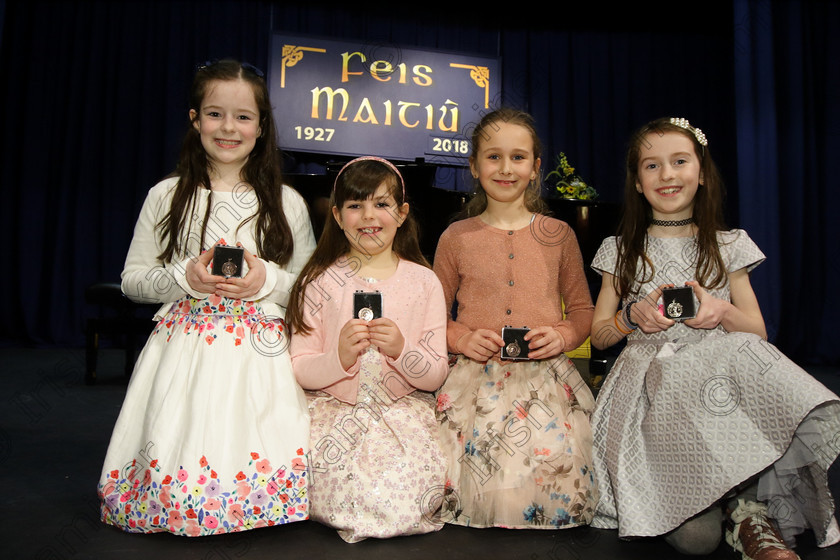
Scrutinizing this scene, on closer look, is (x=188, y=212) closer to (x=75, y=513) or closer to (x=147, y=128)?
(x=75, y=513)

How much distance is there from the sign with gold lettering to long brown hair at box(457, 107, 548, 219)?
13.8 ft

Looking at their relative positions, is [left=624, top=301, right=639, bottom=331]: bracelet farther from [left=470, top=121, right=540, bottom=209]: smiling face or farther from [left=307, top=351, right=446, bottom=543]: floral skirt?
[left=307, top=351, right=446, bottom=543]: floral skirt

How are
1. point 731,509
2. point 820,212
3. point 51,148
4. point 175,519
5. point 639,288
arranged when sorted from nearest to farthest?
point 175,519, point 731,509, point 639,288, point 820,212, point 51,148

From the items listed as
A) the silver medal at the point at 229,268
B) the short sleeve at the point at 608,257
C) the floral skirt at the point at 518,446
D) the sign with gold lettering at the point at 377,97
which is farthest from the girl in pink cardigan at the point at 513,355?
the sign with gold lettering at the point at 377,97

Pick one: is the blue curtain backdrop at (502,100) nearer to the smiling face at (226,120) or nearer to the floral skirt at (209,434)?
the smiling face at (226,120)

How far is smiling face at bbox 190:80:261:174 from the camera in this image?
6.82ft

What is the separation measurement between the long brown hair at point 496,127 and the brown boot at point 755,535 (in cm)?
119

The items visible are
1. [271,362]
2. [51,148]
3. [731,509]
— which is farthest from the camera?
[51,148]

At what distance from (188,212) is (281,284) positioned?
1.26 ft

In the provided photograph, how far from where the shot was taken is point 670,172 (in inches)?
81.0

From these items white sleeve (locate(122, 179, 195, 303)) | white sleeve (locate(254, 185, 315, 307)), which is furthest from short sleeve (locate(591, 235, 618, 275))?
white sleeve (locate(122, 179, 195, 303))

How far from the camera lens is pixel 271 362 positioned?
1.94 metres

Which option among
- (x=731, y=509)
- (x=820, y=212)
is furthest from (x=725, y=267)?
(x=820, y=212)

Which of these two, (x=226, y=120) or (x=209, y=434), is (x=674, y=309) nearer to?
(x=209, y=434)
